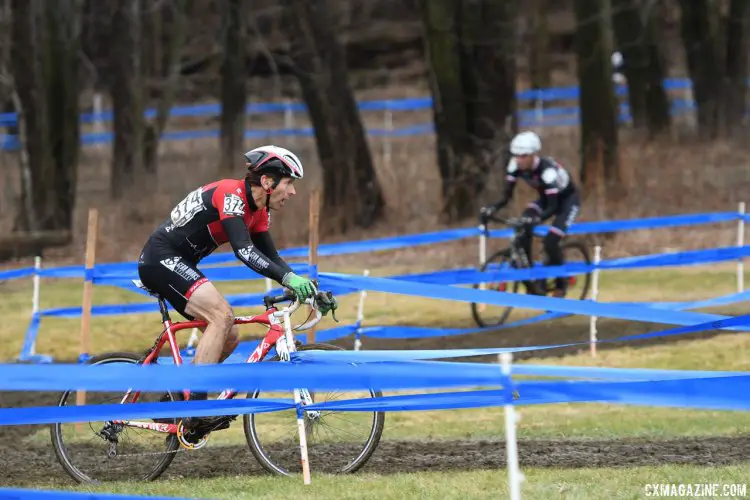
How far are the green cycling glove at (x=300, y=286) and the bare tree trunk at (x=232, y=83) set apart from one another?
21541mm

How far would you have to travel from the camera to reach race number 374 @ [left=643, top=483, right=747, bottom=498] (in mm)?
7516

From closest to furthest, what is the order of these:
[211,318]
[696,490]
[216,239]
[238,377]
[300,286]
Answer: [238,377], [696,490], [300,286], [211,318], [216,239]

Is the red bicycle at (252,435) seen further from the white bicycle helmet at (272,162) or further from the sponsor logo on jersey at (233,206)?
the white bicycle helmet at (272,162)

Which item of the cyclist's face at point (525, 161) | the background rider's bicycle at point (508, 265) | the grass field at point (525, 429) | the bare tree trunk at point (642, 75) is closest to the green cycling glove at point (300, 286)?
the grass field at point (525, 429)

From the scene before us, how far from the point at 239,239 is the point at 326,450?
1540 mm

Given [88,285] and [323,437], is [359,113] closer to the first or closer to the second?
[88,285]

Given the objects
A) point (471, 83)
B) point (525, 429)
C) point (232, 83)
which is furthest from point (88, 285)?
point (232, 83)

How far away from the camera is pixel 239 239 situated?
8273 mm

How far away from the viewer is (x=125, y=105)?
98.5 feet

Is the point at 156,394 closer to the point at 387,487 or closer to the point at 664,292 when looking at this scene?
the point at 387,487

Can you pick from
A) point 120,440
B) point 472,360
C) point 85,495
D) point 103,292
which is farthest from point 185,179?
point 85,495

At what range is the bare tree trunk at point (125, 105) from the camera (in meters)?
29.6

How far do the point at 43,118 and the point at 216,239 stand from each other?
16.8m

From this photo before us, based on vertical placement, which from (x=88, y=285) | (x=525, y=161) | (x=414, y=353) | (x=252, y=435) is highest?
(x=525, y=161)
